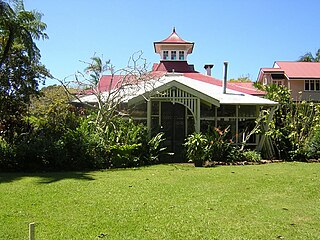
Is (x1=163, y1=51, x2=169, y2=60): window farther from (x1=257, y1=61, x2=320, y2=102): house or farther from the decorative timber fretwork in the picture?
the decorative timber fretwork

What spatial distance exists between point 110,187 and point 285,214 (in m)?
4.70

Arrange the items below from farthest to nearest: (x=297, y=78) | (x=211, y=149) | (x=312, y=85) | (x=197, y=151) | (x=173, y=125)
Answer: (x=312, y=85) < (x=297, y=78) < (x=173, y=125) < (x=211, y=149) < (x=197, y=151)

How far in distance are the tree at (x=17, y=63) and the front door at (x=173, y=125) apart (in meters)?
6.20

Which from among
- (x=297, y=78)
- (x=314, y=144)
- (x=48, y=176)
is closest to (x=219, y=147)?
(x=314, y=144)

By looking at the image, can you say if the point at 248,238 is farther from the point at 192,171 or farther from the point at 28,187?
the point at 192,171

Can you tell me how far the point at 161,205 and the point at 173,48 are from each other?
88.9 ft

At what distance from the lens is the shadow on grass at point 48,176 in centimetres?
1101

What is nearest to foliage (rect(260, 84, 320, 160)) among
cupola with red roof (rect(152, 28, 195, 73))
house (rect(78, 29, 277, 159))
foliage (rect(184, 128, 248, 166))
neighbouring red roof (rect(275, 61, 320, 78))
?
house (rect(78, 29, 277, 159))

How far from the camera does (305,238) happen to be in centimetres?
566

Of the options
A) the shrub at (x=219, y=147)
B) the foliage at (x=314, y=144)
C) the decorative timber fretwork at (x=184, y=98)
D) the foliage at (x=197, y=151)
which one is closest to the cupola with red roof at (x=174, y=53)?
the decorative timber fretwork at (x=184, y=98)

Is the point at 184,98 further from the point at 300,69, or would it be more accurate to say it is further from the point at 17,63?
the point at 300,69

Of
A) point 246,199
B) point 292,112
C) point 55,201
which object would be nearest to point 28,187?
point 55,201

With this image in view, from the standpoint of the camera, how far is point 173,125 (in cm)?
1788

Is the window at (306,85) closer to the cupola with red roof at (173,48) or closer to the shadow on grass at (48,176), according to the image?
the cupola with red roof at (173,48)
